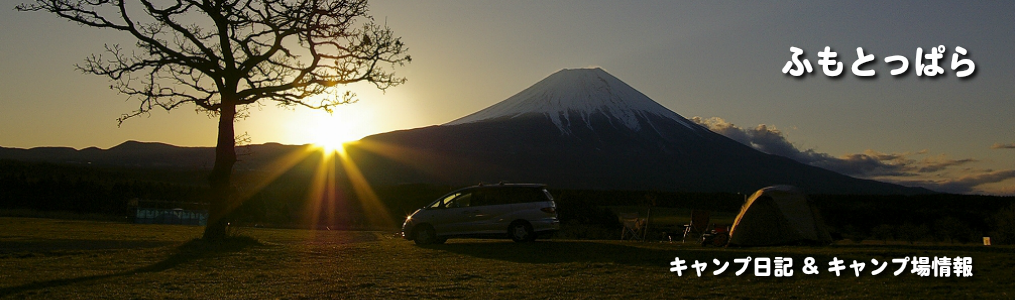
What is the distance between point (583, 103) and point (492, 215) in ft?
435

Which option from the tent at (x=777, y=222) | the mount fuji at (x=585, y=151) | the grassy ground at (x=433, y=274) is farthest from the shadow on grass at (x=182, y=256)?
the mount fuji at (x=585, y=151)

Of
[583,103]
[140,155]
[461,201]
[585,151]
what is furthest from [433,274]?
[140,155]

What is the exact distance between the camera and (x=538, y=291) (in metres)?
11.2

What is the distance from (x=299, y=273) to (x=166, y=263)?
282 centimetres

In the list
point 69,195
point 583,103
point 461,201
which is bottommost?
point 461,201

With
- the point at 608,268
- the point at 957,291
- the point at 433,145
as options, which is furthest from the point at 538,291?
the point at 433,145

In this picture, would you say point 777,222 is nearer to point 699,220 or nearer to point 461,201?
point 699,220

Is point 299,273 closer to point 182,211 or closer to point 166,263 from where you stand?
point 166,263

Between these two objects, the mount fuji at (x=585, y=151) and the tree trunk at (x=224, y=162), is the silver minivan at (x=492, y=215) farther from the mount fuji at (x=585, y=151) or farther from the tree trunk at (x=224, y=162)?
the mount fuji at (x=585, y=151)

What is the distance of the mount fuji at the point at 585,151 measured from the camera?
123 metres

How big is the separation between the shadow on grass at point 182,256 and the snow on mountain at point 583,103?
125 meters

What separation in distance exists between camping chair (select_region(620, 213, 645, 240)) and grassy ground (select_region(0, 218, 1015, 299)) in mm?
A: 7591

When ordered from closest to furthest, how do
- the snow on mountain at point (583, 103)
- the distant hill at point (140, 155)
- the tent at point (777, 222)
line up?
1. the tent at point (777, 222)
2. the distant hill at point (140, 155)
3. the snow on mountain at point (583, 103)

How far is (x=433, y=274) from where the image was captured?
525 inches
